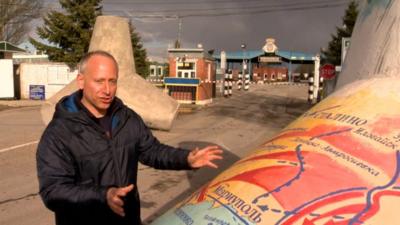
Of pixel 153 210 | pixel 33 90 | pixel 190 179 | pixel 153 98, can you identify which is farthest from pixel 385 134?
pixel 33 90

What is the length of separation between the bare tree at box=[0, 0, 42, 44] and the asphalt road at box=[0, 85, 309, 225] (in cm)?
2880

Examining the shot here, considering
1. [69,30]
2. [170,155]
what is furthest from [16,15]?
[170,155]

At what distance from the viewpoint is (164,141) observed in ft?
34.9

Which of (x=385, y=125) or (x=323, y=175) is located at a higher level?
(x=385, y=125)

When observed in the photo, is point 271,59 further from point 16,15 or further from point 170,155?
point 170,155

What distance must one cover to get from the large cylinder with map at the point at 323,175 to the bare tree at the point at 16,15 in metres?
45.0

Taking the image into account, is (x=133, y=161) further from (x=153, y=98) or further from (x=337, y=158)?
(x=153, y=98)

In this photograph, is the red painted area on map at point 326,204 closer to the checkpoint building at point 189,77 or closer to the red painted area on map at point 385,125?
the red painted area on map at point 385,125

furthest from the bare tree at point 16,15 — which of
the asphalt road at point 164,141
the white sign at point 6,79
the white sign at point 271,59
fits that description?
the white sign at point 271,59

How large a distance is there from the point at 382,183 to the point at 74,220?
1.48 m

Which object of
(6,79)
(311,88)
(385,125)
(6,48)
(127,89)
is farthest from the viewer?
(6,48)

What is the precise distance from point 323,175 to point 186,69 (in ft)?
66.9

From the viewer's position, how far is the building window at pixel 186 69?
22.3 meters

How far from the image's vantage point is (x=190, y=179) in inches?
284
